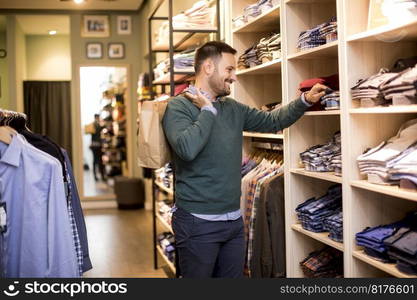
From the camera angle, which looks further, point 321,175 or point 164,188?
point 164,188

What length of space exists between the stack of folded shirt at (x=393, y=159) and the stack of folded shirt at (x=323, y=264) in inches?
30.1

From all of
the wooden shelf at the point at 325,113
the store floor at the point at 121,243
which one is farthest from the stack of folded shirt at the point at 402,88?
the store floor at the point at 121,243

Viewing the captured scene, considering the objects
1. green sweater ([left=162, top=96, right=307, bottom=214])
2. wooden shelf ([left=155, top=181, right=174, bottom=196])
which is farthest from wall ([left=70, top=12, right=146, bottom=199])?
green sweater ([left=162, top=96, right=307, bottom=214])

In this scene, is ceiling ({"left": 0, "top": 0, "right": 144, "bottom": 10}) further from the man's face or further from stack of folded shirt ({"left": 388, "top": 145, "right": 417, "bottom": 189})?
stack of folded shirt ({"left": 388, "top": 145, "right": 417, "bottom": 189})

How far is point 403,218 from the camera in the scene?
243cm

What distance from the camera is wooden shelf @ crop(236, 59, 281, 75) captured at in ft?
10.0

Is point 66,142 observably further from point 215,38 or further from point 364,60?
point 364,60

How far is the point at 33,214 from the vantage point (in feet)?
6.75

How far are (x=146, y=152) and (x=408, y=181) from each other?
1.22m

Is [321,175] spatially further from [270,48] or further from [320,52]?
[270,48]

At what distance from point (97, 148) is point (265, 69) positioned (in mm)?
6099

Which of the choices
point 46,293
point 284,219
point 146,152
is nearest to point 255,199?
point 284,219

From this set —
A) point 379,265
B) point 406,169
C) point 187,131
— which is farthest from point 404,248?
point 187,131

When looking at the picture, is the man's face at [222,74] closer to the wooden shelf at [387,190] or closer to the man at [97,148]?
the wooden shelf at [387,190]
